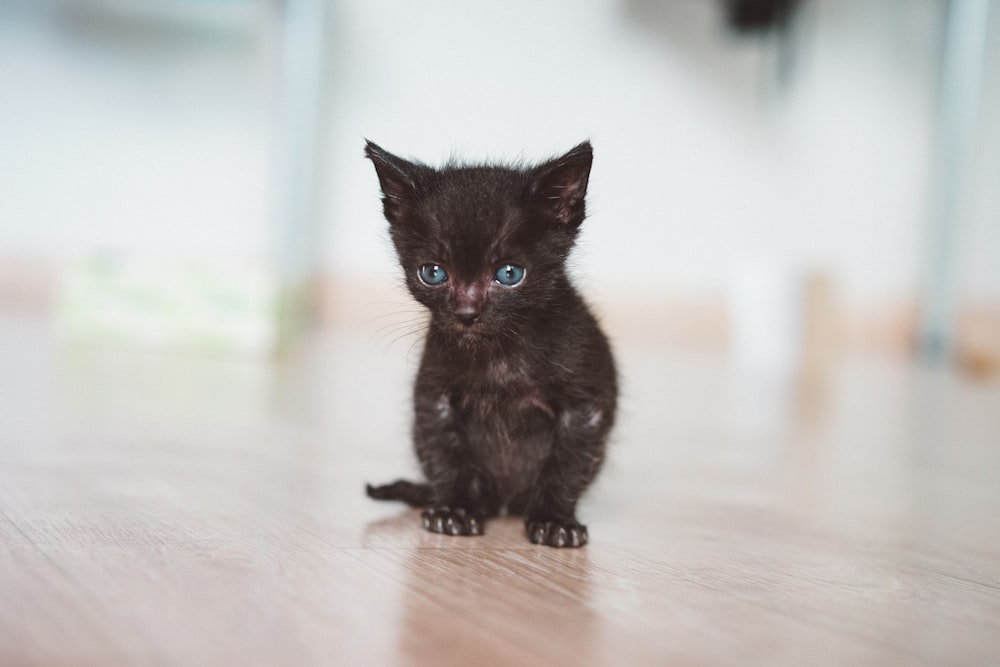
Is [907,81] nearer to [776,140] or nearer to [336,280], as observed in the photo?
[776,140]

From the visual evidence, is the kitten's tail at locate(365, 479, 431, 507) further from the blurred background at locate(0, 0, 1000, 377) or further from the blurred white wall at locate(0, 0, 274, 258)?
the blurred white wall at locate(0, 0, 274, 258)

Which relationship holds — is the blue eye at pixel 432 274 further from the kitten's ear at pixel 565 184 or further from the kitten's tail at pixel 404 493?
the kitten's tail at pixel 404 493

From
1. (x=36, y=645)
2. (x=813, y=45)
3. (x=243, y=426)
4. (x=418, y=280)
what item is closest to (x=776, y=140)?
(x=813, y=45)

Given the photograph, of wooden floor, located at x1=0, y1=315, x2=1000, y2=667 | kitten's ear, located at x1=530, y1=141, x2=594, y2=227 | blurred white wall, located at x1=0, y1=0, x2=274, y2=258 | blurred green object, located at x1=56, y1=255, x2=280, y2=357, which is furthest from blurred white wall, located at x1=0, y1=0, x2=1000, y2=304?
kitten's ear, located at x1=530, y1=141, x2=594, y2=227

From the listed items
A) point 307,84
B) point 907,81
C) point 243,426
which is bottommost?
point 243,426

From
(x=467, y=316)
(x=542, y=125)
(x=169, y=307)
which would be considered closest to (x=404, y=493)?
(x=467, y=316)

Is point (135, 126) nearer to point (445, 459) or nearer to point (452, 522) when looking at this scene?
point (445, 459)

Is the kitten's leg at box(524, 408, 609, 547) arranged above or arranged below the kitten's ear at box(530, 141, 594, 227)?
below
